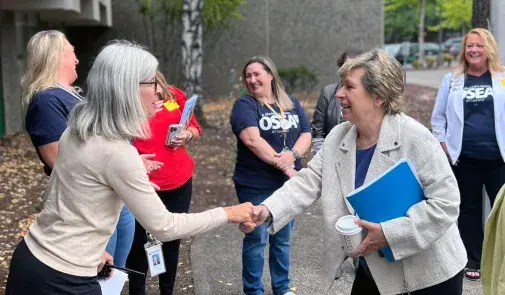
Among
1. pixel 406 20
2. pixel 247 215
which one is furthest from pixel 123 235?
pixel 406 20

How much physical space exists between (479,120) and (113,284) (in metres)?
3.66

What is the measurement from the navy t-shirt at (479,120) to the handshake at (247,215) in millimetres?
2813

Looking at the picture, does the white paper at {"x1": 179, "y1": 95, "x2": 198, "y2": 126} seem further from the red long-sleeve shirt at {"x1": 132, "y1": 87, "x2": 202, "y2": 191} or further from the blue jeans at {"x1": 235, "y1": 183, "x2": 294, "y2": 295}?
the blue jeans at {"x1": 235, "y1": 183, "x2": 294, "y2": 295}

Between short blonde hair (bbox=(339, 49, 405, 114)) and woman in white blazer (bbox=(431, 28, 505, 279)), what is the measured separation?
269cm

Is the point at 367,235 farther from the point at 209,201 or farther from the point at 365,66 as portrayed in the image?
the point at 209,201

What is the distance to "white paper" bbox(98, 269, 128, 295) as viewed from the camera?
11.3ft

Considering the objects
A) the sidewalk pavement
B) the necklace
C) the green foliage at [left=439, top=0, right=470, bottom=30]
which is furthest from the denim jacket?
the green foliage at [left=439, top=0, right=470, bottom=30]

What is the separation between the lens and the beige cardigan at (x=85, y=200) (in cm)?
300

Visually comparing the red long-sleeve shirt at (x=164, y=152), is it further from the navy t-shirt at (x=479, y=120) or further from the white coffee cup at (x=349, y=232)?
the navy t-shirt at (x=479, y=120)

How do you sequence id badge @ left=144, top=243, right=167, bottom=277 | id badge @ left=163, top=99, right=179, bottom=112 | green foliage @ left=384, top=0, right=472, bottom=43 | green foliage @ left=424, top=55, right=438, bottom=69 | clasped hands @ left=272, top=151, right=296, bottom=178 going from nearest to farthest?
id badge @ left=144, top=243, right=167, bottom=277 < id badge @ left=163, top=99, right=179, bottom=112 < clasped hands @ left=272, top=151, right=296, bottom=178 < green foliage @ left=384, top=0, right=472, bottom=43 < green foliage @ left=424, top=55, right=438, bottom=69

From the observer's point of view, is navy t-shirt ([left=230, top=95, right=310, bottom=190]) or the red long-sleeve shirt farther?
navy t-shirt ([left=230, top=95, right=310, bottom=190])

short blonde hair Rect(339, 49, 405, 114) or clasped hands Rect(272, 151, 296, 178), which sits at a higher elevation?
short blonde hair Rect(339, 49, 405, 114)

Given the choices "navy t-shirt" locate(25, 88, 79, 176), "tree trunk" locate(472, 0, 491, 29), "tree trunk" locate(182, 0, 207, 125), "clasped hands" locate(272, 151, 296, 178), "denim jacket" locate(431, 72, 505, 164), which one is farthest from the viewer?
"tree trunk" locate(182, 0, 207, 125)

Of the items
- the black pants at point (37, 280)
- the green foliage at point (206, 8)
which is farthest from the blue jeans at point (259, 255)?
the green foliage at point (206, 8)
